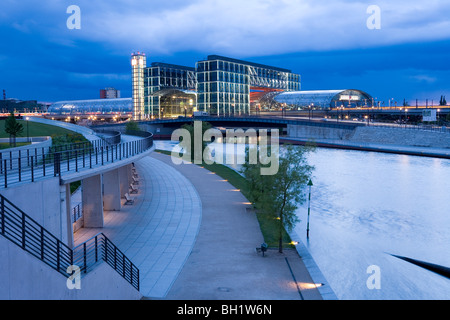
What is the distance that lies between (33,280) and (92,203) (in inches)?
479

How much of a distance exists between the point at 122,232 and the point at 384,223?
15.8 metres

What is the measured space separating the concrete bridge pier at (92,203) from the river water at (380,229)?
9.95m

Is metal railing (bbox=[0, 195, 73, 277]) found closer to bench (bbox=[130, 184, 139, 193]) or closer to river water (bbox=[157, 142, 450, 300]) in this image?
river water (bbox=[157, 142, 450, 300])

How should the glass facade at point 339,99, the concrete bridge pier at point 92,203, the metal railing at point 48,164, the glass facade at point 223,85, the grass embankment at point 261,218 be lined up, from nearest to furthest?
the metal railing at point 48,164 < the grass embankment at point 261,218 < the concrete bridge pier at point 92,203 < the glass facade at point 223,85 < the glass facade at point 339,99

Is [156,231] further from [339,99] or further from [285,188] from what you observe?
[339,99]

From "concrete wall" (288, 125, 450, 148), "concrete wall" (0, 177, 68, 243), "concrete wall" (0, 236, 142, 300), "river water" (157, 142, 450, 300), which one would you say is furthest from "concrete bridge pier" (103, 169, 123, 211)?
"concrete wall" (288, 125, 450, 148)

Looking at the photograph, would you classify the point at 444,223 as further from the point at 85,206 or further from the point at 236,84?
the point at 236,84

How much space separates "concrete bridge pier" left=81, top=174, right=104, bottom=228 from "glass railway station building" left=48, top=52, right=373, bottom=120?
85.4 meters

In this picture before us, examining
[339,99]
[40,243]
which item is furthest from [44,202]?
[339,99]

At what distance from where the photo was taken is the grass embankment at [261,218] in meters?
18.3

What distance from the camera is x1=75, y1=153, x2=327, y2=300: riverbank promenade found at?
1305cm

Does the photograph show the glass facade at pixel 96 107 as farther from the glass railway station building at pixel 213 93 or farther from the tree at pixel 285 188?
the tree at pixel 285 188

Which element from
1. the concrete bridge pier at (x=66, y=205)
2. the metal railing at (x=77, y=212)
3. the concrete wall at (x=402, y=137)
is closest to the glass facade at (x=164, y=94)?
the concrete wall at (x=402, y=137)

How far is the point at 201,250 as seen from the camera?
16.8 meters
